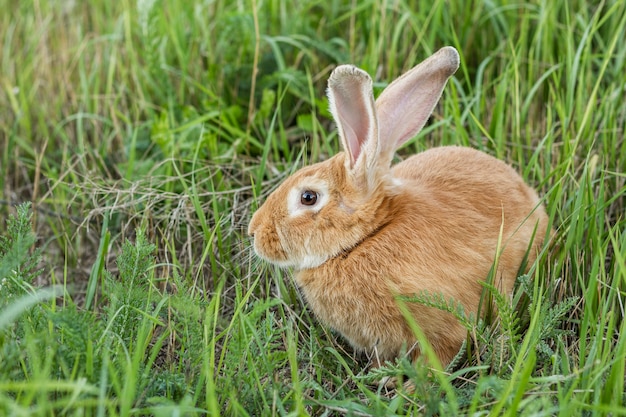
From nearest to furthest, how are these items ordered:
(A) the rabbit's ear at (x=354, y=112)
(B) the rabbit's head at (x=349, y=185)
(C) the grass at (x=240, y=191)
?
(C) the grass at (x=240, y=191)
(A) the rabbit's ear at (x=354, y=112)
(B) the rabbit's head at (x=349, y=185)

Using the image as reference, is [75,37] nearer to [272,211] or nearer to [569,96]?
[272,211]

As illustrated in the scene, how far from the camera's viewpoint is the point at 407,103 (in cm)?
297

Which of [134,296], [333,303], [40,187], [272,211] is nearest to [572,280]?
[333,303]

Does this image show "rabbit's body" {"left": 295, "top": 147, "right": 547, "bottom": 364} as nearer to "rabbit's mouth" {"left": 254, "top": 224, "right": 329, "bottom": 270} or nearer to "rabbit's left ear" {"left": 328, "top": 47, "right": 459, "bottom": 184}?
"rabbit's mouth" {"left": 254, "top": 224, "right": 329, "bottom": 270}

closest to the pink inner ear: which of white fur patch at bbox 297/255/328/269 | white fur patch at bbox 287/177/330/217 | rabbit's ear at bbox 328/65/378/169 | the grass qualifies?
rabbit's ear at bbox 328/65/378/169

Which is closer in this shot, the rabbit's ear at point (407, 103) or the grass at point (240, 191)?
the grass at point (240, 191)

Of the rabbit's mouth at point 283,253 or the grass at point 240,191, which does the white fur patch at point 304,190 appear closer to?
the rabbit's mouth at point 283,253

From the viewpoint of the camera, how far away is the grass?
2273 millimetres

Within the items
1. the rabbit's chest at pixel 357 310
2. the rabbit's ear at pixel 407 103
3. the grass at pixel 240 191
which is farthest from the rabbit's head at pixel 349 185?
the grass at pixel 240 191

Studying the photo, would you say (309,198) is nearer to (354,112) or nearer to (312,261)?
(312,261)

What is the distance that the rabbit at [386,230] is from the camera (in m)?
2.76

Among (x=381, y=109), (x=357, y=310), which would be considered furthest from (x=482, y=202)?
(x=357, y=310)

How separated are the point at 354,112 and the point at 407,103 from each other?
0.24m

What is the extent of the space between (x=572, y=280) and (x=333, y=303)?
0.96m
